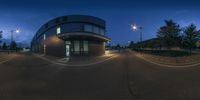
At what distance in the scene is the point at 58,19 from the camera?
128ft

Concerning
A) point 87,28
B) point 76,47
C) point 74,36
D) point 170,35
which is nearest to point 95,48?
point 87,28

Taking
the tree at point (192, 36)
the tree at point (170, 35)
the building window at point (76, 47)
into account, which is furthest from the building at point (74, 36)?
the tree at point (192, 36)

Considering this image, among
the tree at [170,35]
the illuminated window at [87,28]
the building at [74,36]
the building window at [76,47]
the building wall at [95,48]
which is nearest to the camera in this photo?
the building at [74,36]

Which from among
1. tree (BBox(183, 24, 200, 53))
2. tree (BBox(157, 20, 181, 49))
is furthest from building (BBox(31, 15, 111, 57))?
tree (BBox(183, 24, 200, 53))

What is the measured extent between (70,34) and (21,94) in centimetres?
2729

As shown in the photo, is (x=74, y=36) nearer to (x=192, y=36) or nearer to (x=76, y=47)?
(x=76, y=47)

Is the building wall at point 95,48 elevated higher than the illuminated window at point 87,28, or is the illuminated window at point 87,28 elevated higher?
the illuminated window at point 87,28

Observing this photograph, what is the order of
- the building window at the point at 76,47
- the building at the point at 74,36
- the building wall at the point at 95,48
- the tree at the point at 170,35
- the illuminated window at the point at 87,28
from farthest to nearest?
the tree at the point at 170,35 → the building wall at the point at 95,48 → the illuminated window at the point at 87,28 → the building window at the point at 76,47 → the building at the point at 74,36

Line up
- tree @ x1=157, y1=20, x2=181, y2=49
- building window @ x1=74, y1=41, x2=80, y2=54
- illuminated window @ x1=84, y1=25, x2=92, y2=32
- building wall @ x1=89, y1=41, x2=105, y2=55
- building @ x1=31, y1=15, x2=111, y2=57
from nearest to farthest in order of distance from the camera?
building @ x1=31, y1=15, x2=111, y2=57 → building window @ x1=74, y1=41, x2=80, y2=54 → illuminated window @ x1=84, y1=25, x2=92, y2=32 → building wall @ x1=89, y1=41, x2=105, y2=55 → tree @ x1=157, y1=20, x2=181, y2=49

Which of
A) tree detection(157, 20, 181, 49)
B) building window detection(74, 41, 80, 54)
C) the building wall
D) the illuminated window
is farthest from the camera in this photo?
tree detection(157, 20, 181, 49)

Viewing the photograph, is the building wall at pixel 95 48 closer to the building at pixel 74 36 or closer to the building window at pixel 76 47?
the building at pixel 74 36

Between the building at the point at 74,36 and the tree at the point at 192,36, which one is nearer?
the building at the point at 74,36

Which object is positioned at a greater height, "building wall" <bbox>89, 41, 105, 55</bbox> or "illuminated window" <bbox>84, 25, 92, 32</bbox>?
"illuminated window" <bbox>84, 25, 92, 32</bbox>

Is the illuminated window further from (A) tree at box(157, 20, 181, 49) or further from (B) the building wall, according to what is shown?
(A) tree at box(157, 20, 181, 49)
